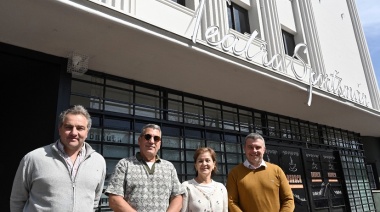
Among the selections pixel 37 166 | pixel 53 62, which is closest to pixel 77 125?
pixel 37 166

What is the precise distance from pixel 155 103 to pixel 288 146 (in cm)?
469

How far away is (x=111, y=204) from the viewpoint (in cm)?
289

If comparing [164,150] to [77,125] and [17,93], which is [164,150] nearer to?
[17,93]

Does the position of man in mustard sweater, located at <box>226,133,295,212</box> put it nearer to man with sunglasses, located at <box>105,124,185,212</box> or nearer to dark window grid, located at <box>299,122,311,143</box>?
man with sunglasses, located at <box>105,124,185,212</box>

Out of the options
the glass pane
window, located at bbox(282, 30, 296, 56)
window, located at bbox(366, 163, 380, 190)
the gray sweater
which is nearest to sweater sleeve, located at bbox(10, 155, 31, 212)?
the gray sweater

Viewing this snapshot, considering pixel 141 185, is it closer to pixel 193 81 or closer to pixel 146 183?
pixel 146 183

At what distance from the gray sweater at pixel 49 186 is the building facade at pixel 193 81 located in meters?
2.27

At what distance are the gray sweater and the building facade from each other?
89.2 inches

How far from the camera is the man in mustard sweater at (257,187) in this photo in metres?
3.48

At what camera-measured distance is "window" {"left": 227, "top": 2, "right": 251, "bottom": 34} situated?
28.0 ft

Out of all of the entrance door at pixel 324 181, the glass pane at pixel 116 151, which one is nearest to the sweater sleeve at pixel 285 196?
the glass pane at pixel 116 151

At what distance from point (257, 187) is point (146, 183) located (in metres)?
1.33

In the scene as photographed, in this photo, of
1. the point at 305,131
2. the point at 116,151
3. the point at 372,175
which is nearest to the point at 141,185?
the point at 116,151

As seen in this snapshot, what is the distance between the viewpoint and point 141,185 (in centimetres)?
294
